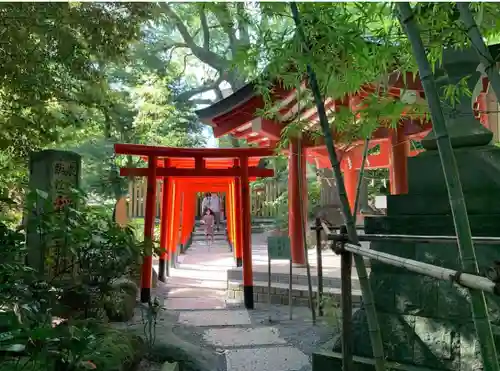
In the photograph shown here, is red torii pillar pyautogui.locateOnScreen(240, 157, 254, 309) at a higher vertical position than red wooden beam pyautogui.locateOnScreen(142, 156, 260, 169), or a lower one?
lower

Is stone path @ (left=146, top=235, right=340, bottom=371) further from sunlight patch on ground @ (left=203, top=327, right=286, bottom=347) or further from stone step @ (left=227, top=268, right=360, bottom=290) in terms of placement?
stone step @ (left=227, top=268, right=360, bottom=290)

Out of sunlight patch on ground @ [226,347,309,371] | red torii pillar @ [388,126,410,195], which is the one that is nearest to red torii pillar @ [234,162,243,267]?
sunlight patch on ground @ [226,347,309,371]

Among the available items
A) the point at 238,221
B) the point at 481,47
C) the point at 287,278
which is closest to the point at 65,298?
the point at 481,47

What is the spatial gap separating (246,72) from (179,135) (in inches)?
465

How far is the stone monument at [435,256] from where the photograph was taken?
8.04 feet

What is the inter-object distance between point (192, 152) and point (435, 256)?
14.9 ft

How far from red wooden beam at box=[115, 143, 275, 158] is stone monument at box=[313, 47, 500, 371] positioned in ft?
11.3

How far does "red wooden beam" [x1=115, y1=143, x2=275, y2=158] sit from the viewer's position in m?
6.14

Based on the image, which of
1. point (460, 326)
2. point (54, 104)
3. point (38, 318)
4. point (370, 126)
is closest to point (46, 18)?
point (54, 104)

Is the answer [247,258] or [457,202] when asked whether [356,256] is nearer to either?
[457,202]

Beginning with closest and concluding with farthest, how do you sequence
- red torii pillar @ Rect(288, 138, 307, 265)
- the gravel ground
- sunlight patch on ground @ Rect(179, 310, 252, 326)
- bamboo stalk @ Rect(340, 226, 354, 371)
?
bamboo stalk @ Rect(340, 226, 354, 371), the gravel ground, sunlight patch on ground @ Rect(179, 310, 252, 326), red torii pillar @ Rect(288, 138, 307, 265)

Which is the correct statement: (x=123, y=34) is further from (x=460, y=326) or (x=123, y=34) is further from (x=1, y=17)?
(x=460, y=326)

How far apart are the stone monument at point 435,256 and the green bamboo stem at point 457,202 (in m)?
1.64

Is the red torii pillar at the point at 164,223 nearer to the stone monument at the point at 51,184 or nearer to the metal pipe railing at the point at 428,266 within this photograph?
the stone monument at the point at 51,184
